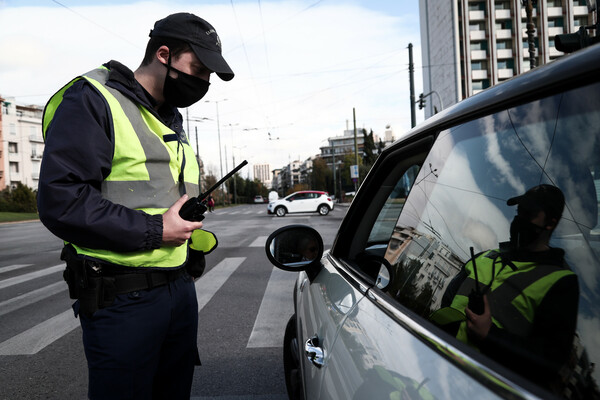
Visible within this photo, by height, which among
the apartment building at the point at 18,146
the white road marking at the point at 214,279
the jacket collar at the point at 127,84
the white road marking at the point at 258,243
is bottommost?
the white road marking at the point at 258,243

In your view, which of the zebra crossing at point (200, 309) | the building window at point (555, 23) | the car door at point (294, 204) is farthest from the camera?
the building window at point (555, 23)

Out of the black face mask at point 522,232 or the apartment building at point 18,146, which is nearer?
the black face mask at point 522,232

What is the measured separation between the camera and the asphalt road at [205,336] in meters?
2.99

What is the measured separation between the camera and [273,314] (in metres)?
4.74

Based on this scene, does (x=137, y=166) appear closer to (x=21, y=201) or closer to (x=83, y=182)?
(x=83, y=182)

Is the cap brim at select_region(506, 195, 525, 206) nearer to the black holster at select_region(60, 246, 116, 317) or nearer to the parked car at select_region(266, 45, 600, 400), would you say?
the parked car at select_region(266, 45, 600, 400)

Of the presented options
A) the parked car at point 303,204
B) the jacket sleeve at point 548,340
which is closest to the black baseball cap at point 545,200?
the jacket sleeve at point 548,340

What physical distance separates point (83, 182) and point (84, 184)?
0.03 metres

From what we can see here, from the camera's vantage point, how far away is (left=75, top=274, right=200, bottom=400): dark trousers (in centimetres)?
154

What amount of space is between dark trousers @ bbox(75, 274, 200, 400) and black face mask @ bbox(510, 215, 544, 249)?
1256 mm

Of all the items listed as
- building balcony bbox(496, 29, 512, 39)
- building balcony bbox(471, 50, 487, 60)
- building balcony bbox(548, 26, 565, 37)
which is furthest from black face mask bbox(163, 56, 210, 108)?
building balcony bbox(548, 26, 565, 37)

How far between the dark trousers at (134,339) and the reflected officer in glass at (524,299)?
1063mm

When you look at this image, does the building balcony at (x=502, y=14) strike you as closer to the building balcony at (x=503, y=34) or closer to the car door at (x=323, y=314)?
the building balcony at (x=503, y=34)

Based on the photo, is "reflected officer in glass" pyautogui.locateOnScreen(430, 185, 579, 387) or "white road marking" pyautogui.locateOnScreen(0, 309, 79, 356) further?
"white road marking" pyautogui.locateOnScreen(0, 309, 79, 356)
